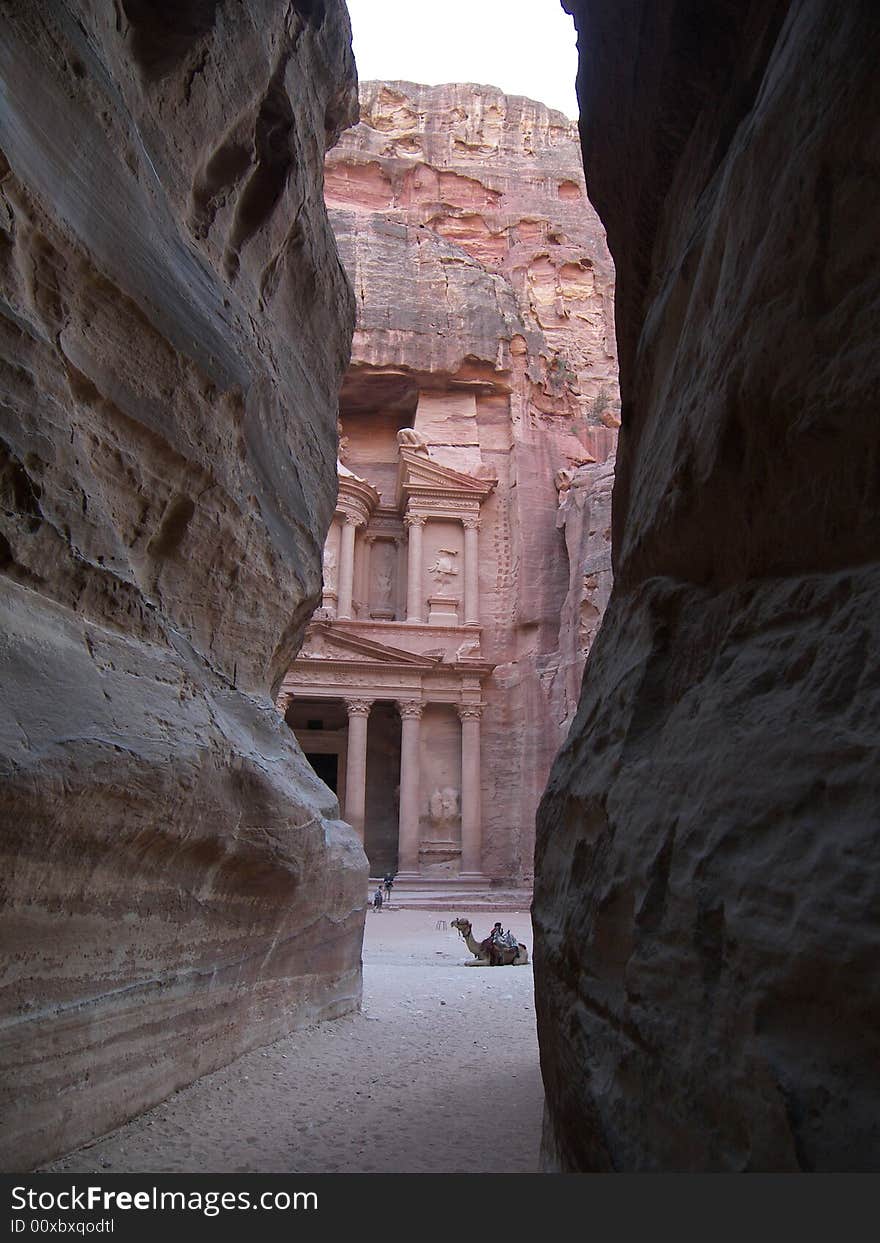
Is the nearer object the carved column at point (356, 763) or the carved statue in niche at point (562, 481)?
the carved column at point (356, 763)

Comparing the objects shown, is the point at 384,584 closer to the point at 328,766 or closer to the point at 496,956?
the point at 328,766

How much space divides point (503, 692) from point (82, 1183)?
28030 mm

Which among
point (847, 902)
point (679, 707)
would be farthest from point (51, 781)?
point (847, 902)

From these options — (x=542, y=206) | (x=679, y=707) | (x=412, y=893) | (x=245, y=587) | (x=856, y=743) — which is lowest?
(x=412, y=893)

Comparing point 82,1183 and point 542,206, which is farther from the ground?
point 542,206

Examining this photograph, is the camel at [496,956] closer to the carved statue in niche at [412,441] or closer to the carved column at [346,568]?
the carved column at [346,568]

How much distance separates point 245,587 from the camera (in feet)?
18.7

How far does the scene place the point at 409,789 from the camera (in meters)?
28.2

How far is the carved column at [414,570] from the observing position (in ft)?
103

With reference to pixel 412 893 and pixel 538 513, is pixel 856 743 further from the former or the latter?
pixel 538 513

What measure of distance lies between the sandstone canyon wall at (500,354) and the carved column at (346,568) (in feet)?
11.4

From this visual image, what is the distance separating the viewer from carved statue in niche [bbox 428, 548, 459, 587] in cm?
3197

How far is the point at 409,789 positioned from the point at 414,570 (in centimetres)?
808

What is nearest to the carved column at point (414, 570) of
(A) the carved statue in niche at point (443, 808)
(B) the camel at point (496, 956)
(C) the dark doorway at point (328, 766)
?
(C) the dark doorway at point (328, 766)
